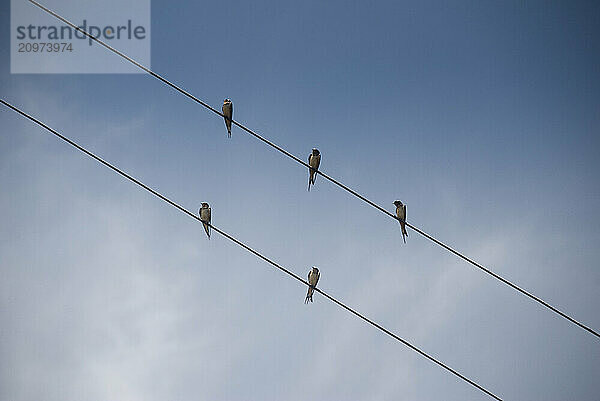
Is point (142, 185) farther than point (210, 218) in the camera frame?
No

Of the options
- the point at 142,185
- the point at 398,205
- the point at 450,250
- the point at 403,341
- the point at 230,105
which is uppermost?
the point at 230,105

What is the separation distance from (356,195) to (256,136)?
4.93ft

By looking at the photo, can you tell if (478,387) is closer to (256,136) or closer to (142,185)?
(256,136)

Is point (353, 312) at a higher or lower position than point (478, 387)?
higher

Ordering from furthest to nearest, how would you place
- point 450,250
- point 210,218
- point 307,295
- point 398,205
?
1. point 398,205
2. point 210,218
3. point 307,295
4. point 450,250

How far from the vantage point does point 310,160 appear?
40.2ft

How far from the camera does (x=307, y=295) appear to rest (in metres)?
10.5

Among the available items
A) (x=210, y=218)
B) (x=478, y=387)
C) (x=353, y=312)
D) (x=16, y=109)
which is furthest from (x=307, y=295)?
(x=16, y=109)

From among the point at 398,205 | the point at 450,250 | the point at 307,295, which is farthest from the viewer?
the point at 398,205

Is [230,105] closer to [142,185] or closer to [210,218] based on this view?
[210,218]

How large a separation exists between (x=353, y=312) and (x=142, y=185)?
3046mm

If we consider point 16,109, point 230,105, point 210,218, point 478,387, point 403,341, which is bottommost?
point 478,387

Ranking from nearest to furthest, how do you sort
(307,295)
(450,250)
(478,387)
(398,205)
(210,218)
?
(478,387) < (450,250) < (307,295) < (210,218) < (398,205)

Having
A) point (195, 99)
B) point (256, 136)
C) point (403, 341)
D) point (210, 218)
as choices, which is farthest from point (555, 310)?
point (210, 218)
